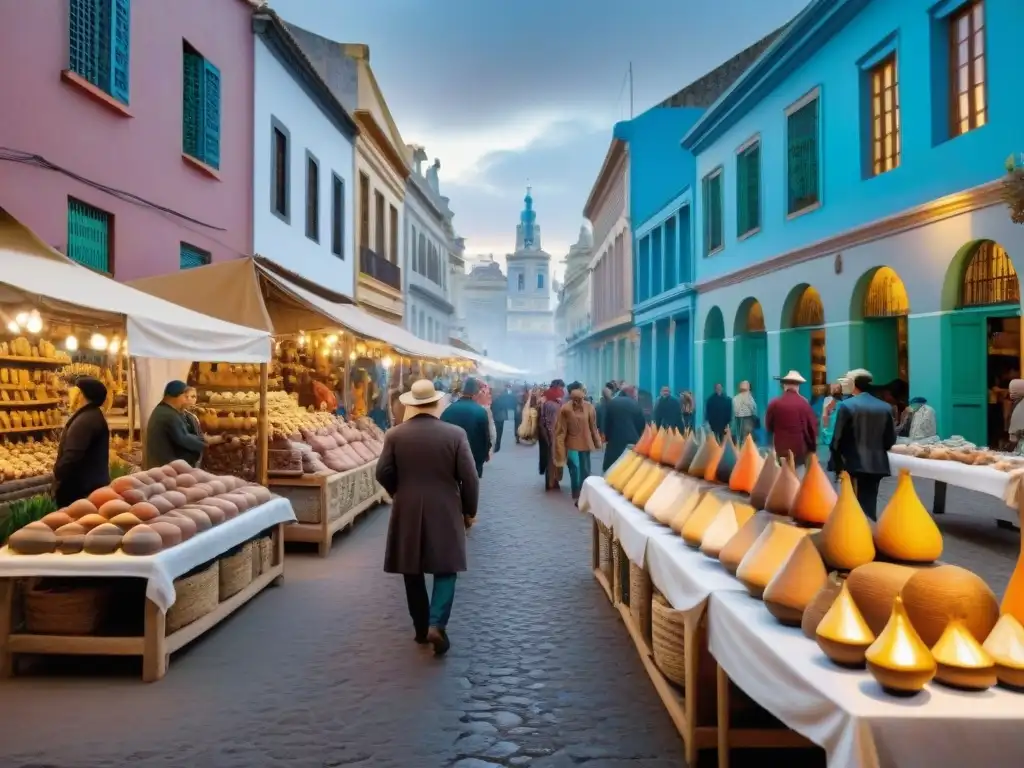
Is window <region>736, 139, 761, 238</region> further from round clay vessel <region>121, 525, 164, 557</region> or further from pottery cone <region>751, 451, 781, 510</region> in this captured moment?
round clay vessel <region>121, 525, 164, 557</region>

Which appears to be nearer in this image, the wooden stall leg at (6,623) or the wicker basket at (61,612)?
the wooden stall leg at (6,623)

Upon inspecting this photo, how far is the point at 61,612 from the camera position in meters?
5.62

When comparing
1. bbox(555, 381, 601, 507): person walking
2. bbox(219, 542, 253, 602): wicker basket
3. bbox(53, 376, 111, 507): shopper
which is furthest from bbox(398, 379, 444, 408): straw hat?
bbox(555, 381, 601, 507): person walking

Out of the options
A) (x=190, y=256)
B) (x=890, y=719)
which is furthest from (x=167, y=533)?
(x=190, y=256)

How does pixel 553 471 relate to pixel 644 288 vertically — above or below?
below

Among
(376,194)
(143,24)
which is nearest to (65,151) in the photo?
(143,24)

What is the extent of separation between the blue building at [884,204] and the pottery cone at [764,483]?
8908mm

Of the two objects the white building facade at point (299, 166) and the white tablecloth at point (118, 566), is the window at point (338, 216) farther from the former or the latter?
the white tablecloth at point (118, 566)

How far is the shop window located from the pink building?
11686 mm

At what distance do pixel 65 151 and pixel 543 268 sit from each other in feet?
350

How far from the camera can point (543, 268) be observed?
115688 mm

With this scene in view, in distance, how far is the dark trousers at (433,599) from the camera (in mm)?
6090

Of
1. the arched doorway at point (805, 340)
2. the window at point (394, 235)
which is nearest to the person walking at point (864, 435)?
the arched doorway at point (805, 340)

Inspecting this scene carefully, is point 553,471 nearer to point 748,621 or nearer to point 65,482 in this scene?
point 65,482
